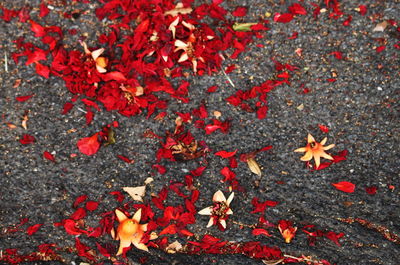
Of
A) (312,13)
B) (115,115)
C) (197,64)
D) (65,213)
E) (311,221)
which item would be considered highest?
(312,13)

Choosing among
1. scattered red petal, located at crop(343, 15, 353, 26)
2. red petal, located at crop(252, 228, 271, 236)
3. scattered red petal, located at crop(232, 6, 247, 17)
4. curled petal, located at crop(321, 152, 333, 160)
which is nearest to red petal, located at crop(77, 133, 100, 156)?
red petal, located at crop(252, 228, 271, 236)

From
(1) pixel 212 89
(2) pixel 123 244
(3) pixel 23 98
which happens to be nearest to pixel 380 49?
(1) pixel 212 89

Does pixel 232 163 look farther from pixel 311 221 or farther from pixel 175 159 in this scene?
pixel 311 221

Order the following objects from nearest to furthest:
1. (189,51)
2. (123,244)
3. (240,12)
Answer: (123,244)
(189,51)
(240,12)

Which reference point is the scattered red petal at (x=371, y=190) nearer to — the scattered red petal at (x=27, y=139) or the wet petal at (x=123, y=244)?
the wet petal at (x=123, y=244)

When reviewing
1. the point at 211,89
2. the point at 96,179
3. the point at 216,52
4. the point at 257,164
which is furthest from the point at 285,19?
the point at 96,179

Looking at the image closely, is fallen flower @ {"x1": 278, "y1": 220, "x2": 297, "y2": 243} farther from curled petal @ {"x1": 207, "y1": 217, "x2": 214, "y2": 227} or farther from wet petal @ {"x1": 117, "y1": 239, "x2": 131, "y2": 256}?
wet petal @ {"x1": 117, "y1": 239, "x2": 131, "y2": 256}

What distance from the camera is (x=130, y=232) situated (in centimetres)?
257

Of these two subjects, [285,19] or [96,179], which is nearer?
[96,179]

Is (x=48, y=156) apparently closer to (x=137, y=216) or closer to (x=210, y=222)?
(x=137, y=216)

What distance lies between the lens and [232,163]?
8.75 ft

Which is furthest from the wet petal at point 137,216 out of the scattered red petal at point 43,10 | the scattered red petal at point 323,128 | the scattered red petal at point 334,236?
the scattered red petal at point 43,10

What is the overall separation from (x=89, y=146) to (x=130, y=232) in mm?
664

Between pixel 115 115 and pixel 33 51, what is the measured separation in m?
0.80
